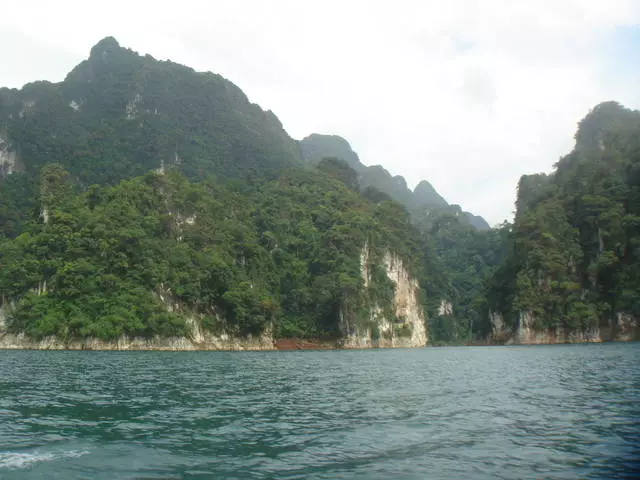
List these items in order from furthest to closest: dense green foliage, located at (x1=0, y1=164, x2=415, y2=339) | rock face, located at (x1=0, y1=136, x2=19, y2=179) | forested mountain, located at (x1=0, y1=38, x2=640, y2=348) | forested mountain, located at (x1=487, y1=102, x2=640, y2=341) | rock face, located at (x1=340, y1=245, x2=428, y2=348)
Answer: rock face, located at (x1=0, y1=136, x2=19, y2=179) → rock face, located at (x1=340, y1=245, x2=428, y2=348) → forested mountain, located at (x1=487, y1=102, x2=640, y2=341) → forested mountain, located at (x1=0, y1=38, x2=640, y2=348) → dense green foliage, located at (x1=0, y1=164, x2=415, y2=339)

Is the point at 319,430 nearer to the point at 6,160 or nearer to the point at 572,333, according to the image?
the point at 572,333

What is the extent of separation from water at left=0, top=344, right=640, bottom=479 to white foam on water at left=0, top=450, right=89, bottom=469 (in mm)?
21

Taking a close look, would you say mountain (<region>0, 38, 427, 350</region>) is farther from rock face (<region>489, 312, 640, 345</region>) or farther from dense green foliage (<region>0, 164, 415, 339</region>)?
rock face (<region>489, 312, 640, 345</region>)

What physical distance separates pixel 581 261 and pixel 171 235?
74519mm

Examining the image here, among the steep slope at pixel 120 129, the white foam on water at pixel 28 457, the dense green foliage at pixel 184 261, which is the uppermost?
the steep slope at pixel 120 129

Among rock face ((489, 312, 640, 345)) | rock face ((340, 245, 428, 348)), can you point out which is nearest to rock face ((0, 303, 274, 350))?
rock face ((340, 245, 428, 348))

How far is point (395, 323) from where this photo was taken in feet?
408

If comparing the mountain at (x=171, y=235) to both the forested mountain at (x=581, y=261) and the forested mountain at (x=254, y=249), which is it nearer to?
the forested mountain at (x=254, y=249)

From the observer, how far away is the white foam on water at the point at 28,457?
1153cm

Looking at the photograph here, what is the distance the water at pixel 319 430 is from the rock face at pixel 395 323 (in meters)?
83.5

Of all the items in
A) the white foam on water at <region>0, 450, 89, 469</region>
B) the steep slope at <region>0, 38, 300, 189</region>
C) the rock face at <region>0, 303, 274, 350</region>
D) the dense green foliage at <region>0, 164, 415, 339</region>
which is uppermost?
the steep slope at <region>0, 38, 300, 189</region>

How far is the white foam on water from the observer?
11.5 m

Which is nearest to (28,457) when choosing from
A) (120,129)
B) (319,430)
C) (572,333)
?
(319,430)

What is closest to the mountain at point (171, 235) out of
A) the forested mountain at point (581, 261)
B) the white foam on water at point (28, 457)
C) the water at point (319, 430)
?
the forested mountain at point (581, 261)
